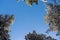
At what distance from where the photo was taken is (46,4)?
106ft

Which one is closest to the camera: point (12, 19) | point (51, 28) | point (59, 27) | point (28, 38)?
point (59, 27)

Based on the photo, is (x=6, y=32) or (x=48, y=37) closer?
(x=6, y=32)

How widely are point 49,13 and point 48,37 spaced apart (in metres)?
11.6

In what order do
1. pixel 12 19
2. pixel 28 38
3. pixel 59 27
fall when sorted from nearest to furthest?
pixel 59 27, pixel 12 19, pixel 28 38

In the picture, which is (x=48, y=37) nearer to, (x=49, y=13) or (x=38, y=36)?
(x=38, y=36)

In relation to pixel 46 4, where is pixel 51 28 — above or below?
below

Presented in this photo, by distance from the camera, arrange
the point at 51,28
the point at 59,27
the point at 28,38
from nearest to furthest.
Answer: the point at 59,27 < the point at 51,28 < the point at 28,38

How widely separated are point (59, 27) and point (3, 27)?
8259 millimetres

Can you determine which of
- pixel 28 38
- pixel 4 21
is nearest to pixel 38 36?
pixel 28 38

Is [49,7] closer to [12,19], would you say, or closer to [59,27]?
[59,27]

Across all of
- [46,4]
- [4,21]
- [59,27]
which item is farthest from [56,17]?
[4,21]

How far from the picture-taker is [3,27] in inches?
1176

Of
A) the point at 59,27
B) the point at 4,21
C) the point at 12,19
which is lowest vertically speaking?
the point at 59,27

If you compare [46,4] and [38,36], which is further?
[38,36]
